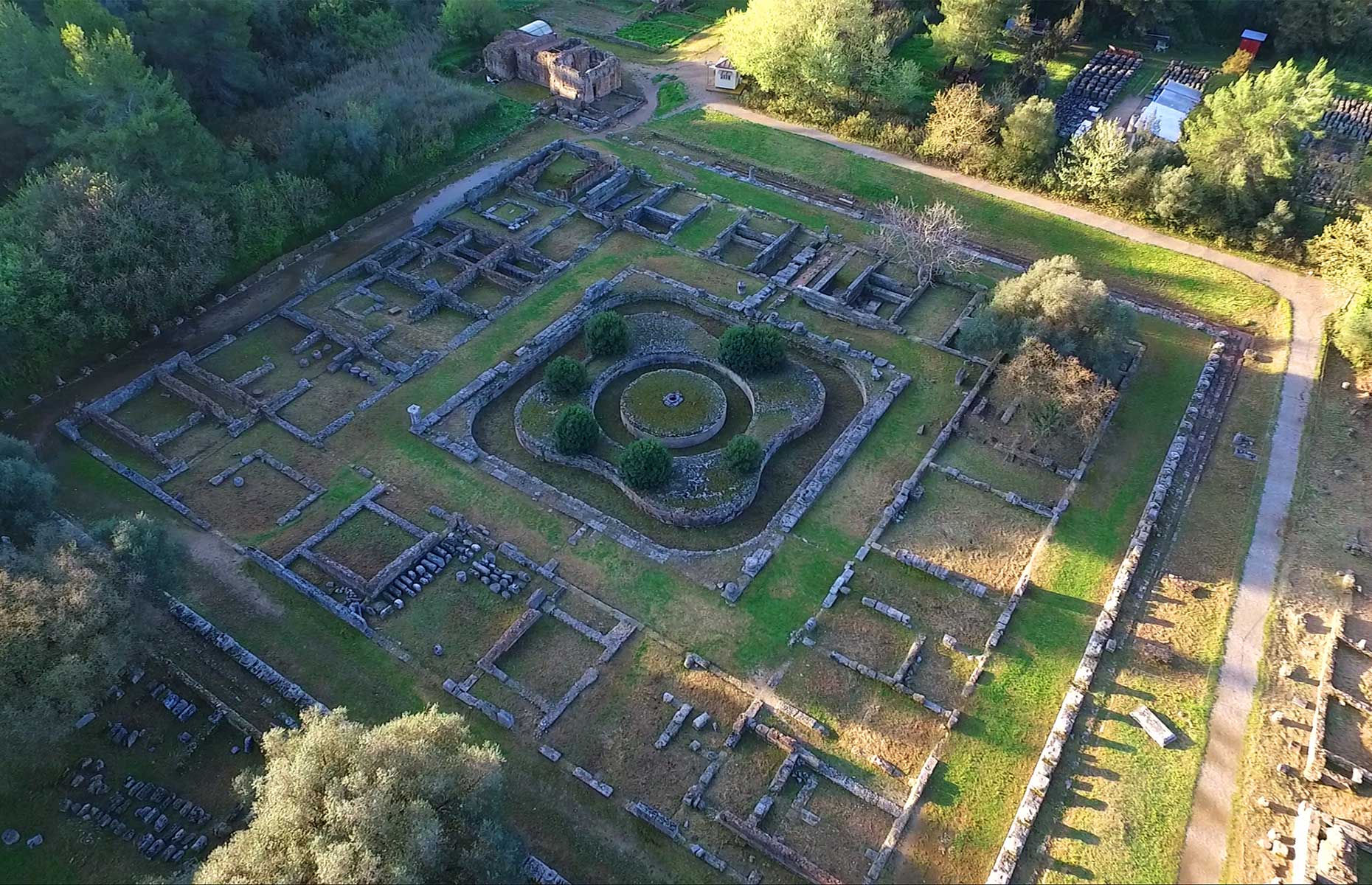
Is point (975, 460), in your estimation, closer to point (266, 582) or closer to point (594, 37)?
point (266, 582)

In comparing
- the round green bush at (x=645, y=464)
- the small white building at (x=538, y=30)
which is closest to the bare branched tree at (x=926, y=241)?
the round green bush at (x=645, y=464)

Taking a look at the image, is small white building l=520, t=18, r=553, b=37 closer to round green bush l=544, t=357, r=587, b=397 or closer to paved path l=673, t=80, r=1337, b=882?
paved path l=673, t=80, r=1337, b=882

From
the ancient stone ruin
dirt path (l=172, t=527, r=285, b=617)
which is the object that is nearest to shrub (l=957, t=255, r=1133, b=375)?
dirt path (l=172, t=527, r=285, b=617)

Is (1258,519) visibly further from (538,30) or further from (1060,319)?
(538,30)

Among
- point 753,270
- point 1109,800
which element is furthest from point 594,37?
point 1109,800

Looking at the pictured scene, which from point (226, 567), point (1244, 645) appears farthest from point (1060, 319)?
point (226, 567)
